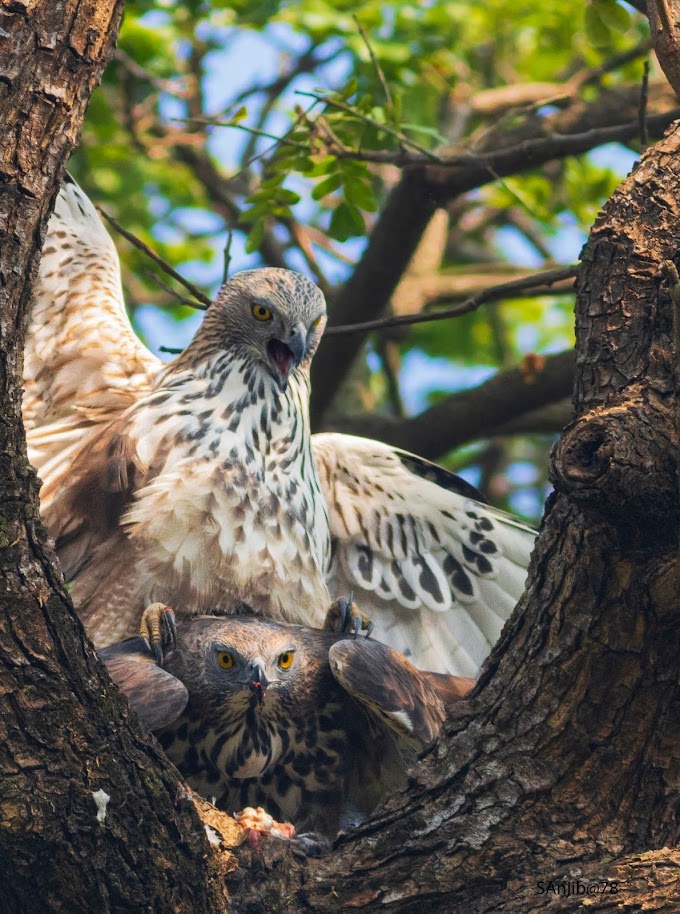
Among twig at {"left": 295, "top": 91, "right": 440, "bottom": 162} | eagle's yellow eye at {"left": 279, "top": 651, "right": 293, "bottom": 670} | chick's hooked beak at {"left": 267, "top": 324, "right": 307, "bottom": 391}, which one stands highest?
twig at {"left": 295, "top": 91, "right": 440, "bottom": 162}

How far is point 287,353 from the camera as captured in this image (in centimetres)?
490

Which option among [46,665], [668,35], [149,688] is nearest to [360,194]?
[668,35]

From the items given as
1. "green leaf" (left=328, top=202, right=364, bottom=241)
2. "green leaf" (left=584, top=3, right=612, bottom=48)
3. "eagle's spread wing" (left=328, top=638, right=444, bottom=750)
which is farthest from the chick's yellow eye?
"green leaf" (left=584, top=3, right=612, bottom=48)

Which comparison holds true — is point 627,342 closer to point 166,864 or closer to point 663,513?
point 663,513

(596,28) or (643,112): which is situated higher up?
(596,28)

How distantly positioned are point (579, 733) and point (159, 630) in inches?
65.8

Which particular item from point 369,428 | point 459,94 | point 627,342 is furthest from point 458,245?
point 627,342

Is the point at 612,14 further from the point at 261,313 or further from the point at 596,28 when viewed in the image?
the point at 261,313

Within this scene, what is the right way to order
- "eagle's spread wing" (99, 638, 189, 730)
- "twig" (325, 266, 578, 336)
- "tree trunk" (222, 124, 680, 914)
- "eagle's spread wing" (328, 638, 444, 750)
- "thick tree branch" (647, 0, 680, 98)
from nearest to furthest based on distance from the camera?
"tree trunk" (222, 124, 680, 914)
"thick tree branch" (647, 0, 680, 98)
"eagle's spread wing" (99, 638, 189, 730)
"eagle's spread wing" (328, 638, 444, 750)
"twig" (325, 266, 578, 336)

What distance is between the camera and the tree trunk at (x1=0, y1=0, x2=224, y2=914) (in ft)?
8.50

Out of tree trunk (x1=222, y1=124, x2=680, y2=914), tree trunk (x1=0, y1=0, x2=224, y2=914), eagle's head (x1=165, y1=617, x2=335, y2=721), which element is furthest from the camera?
eagle's head (x1=165, y1=617, x2=335, y2=721)

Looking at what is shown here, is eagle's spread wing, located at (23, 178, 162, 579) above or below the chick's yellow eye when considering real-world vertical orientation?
above

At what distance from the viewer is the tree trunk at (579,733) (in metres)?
2.88

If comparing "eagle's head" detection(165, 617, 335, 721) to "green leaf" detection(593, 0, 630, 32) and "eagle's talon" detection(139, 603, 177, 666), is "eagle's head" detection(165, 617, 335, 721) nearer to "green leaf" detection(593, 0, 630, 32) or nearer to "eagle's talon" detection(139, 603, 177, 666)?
"eagle's talon" detection(139, 603, 177, 666)
